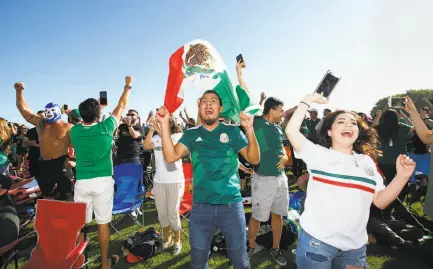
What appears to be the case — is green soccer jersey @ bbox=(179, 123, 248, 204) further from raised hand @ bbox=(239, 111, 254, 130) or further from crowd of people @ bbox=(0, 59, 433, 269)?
raised hand @ bbox=(239, 111, 254, 130)

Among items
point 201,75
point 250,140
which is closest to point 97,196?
point 201,75

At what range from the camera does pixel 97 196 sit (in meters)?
4.09

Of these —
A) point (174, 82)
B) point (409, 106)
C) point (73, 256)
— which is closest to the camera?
point (174, 82)

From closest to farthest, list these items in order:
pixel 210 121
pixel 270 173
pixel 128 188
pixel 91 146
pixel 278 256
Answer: pixel 210 121 → pixel 91 146 → pixel 270 173 → pixel 278 256 → pixel 128 188

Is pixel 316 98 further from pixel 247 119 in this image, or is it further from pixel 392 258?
pixel 392 258

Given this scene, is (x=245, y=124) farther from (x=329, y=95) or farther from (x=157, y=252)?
(x=157, y=252)

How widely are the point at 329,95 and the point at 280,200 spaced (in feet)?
8.05

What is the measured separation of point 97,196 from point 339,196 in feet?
11.5

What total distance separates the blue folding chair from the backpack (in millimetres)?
994

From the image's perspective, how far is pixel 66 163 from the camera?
206 inches

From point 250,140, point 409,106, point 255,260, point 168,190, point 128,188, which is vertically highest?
point 409,106

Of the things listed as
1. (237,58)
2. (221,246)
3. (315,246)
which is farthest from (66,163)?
(315,246)

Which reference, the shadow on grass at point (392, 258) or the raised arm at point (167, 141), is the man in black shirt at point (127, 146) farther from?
the shadow on grass at point (392, 258)

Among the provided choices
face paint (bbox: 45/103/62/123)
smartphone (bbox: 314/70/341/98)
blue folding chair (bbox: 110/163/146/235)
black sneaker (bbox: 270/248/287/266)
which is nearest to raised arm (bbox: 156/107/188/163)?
smartphone (bbox: 314/70/341/98)
